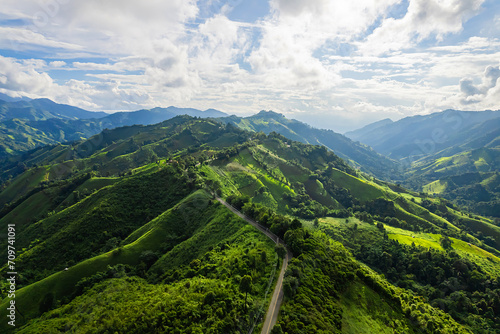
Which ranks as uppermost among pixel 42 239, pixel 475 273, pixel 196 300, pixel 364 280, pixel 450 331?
pixel 196 300

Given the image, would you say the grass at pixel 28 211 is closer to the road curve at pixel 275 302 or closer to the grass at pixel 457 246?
the road curve at pixel 275 302

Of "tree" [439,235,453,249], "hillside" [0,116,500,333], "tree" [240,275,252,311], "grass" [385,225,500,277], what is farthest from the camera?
"tree" [439,235,453,249]

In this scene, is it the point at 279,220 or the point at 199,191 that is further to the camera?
the point at 199,191

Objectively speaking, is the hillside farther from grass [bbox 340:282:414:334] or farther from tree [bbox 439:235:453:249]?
tree [bbox 439:235:453:249]

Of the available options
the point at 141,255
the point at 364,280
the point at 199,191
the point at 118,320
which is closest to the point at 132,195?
the point at 199,191

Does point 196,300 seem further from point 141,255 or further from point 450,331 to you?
point 450,331

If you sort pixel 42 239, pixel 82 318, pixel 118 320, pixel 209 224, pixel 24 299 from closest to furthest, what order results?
pixel 118 320 → pixel 82 318 → pixel 24 299 → pixel 209 224 → pixel 42 239

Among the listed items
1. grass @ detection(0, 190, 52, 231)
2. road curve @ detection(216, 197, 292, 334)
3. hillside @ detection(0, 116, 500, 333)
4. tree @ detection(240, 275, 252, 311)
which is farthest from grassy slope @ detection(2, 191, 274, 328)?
grass @ detection(0, 190, 52, 231)

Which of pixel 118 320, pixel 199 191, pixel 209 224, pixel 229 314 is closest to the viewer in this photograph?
pixel 229 314

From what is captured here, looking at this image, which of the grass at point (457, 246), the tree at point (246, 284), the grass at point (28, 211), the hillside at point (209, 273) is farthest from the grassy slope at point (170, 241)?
the grass at point (457, 246)

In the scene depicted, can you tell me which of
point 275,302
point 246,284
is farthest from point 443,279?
point 246,284

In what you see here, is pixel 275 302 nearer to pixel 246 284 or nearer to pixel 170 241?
pixel 246 284
